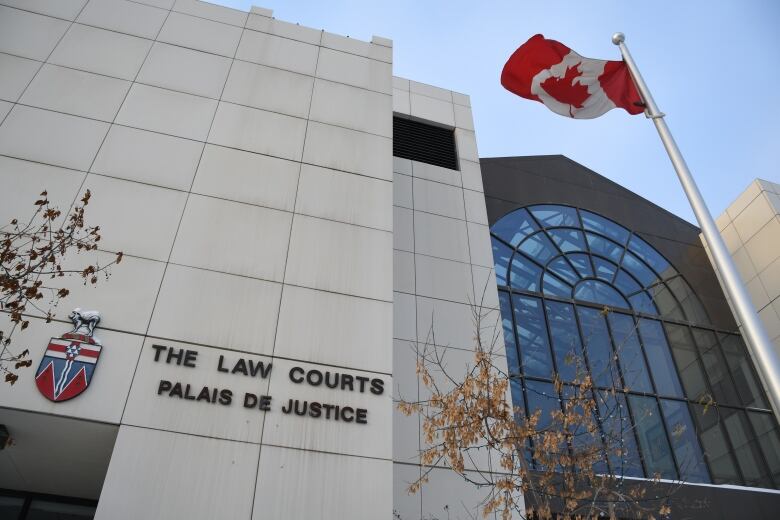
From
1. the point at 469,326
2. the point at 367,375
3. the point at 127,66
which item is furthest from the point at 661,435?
the point at 127,66

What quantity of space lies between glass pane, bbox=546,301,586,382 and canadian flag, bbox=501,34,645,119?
6.18 m

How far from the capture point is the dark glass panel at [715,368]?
660 inches

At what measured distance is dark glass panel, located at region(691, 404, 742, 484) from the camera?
15.1m

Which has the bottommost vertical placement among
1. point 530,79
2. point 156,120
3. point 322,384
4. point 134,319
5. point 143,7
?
point 322,384

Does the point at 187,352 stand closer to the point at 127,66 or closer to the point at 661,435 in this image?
the point at 127,66

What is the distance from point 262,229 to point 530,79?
20.5 ft

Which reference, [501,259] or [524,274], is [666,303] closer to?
[524,274]

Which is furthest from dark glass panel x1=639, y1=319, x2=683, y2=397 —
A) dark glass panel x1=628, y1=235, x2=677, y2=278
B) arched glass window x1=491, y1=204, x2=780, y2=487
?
dark glass panel x1=628, y1=235, x2=677, y2=278

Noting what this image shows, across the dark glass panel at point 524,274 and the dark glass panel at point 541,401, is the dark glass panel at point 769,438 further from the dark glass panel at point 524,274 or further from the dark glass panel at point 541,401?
the dark glass panel at point 524,274

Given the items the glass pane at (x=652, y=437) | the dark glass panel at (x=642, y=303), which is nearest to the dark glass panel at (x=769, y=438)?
the glass pane at (x=652, y=437)

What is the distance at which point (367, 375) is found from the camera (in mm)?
9781

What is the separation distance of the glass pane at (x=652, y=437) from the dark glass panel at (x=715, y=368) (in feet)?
7.89

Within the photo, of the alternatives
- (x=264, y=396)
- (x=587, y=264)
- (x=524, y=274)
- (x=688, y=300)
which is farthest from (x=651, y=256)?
(x=264, y=396)

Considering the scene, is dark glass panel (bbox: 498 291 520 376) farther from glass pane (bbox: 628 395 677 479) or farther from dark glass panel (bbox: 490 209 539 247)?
glass pane (bbox: 628 395 677 479)
